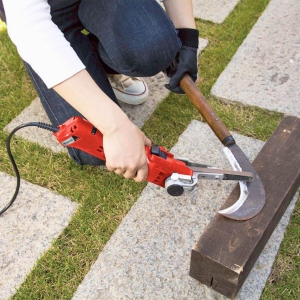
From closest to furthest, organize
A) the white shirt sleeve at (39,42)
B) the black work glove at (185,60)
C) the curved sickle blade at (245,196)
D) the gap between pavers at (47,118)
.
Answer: the white shirt sleeve at (39,42) → the curved sickle blade at (245,196) → the black work glove at (185,60) → the gap between pavers at (47,118)

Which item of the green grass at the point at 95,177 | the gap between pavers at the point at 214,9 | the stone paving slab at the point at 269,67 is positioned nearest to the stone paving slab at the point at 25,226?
the green grass at the point at 95,177

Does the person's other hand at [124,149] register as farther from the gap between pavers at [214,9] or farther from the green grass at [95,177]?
the gap between pavers at [214,9]

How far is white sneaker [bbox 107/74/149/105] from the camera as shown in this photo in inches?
92.2

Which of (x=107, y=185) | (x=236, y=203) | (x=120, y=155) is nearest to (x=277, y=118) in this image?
(x=236, y=203)

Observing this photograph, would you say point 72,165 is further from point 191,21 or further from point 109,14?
point 191,21

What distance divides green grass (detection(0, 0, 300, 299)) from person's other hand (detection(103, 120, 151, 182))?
0.55 meters

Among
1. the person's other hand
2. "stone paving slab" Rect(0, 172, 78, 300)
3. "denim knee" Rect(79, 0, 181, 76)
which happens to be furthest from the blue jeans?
the person's other hand

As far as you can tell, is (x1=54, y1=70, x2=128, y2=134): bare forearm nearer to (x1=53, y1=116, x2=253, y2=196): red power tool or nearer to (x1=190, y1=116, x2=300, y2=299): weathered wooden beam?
(x1=53, y1=116, x2=253, y2=196): red power tool

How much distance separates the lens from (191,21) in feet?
6.40

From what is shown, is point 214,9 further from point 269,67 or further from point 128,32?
point 128,32

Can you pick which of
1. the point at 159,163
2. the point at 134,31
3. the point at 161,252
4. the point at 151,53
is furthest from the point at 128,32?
the point at 161,252

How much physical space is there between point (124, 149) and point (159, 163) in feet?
0.61

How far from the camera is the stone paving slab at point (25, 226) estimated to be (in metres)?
1.73

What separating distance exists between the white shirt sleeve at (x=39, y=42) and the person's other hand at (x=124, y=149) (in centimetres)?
25
